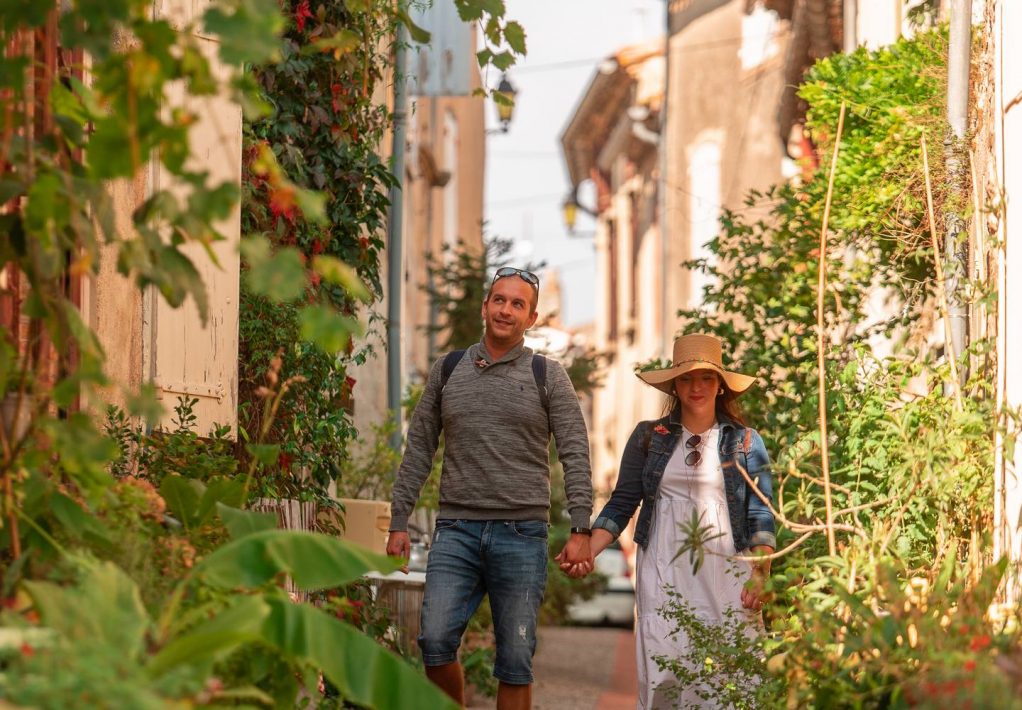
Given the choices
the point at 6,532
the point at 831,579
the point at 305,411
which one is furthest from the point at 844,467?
the point at 6,532

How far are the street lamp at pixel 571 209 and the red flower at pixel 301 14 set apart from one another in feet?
104

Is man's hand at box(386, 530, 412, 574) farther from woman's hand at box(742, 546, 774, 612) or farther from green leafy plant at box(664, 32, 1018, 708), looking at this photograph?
woman's hand at box(742, 546, 774, 612)

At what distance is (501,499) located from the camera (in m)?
6.89

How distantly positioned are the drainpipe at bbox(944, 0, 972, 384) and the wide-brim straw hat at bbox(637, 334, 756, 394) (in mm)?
996

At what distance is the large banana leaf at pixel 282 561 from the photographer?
445 centimetres

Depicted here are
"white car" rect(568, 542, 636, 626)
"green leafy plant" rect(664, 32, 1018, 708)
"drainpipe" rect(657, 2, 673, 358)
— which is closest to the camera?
"green leafy plant" rect(664, 32, 1018, 708)

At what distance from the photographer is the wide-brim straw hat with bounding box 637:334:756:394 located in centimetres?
718

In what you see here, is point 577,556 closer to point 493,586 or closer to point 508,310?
point 493,586

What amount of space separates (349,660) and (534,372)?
2.79 metres

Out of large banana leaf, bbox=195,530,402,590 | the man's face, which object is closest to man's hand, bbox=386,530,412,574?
the man's face

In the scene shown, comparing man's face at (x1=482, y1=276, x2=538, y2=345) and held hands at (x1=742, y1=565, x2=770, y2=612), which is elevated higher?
man's face at (x1=482, y1=276, x2=538, y2=345)

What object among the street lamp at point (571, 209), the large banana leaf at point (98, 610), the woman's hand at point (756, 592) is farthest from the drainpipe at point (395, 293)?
the street lamp at point (571, 209)

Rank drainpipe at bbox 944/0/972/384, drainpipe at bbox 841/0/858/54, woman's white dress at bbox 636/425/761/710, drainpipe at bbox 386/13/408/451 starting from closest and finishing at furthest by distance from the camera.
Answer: woman's white dress at bbox 636/425/761/710
drainpipe at bbox 944/0/972/384
drainpipe at bbox 386/13/408/451
drainpipe at bbox 841/0/858/54

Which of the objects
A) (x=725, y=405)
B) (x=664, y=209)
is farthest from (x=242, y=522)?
(x=664, y=209)
